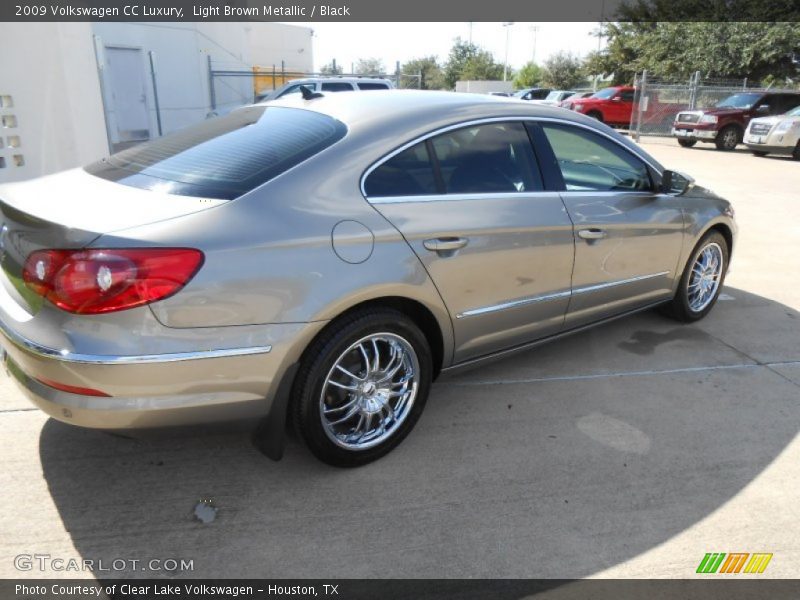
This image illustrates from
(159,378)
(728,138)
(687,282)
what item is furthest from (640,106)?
(159,378)

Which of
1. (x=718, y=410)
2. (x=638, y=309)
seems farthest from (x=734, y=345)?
(x=718, y=410)

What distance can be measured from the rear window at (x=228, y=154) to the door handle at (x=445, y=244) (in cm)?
63

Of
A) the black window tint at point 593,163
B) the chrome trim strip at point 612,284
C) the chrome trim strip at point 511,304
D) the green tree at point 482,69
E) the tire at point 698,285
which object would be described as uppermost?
the green tree at point 482,69

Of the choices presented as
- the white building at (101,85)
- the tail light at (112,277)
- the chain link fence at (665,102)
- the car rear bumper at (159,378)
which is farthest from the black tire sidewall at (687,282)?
the chain link fence at (665,102)

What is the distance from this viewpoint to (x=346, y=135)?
2.83 metres

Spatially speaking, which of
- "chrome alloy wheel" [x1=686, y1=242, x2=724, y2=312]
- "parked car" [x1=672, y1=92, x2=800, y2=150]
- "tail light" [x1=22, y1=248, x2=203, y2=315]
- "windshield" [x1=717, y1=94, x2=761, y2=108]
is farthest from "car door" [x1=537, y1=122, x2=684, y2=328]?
"windshield" [x1=717, y1=94, x2=761, y2=108]

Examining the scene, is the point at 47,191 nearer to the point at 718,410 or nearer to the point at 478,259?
the point at 478,259

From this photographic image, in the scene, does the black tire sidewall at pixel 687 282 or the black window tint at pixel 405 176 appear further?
the black tire sidewall at pixel 687 282

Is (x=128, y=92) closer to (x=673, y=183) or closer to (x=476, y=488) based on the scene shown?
(x=673, y=183)

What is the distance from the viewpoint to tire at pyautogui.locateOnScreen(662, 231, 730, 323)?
15.1 ft

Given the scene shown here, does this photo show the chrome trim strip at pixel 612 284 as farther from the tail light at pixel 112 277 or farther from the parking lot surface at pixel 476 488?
the tail light at pixel 112 277

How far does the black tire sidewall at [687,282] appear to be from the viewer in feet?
14.9

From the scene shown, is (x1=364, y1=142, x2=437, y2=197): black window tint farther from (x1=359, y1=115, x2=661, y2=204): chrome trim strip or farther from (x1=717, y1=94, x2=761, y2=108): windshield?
(x1=717, y1=94, x2=761, y2=108): windshield

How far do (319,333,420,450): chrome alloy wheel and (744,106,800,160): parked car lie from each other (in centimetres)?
1699
